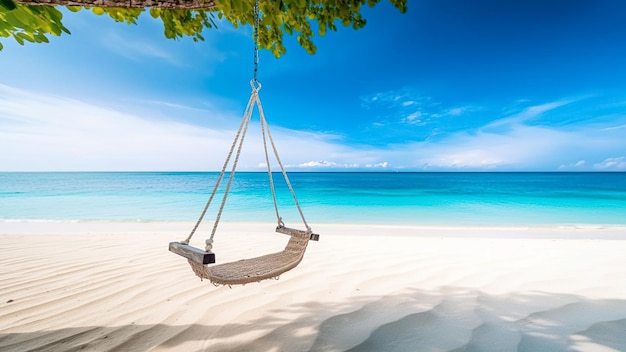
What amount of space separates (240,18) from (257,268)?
183cm

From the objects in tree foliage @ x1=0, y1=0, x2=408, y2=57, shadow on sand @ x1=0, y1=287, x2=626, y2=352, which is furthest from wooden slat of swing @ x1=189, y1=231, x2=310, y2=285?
tree foliage @ x1=0, y1=0, x2=408, y2=57

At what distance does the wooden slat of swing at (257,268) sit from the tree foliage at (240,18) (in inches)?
56.7

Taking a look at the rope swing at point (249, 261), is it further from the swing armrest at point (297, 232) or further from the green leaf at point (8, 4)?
the green leaf at point (8, 4)

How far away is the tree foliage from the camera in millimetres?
1501

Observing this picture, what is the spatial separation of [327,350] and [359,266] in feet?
5.12

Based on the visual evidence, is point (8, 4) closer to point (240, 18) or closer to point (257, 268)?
point (240, 18)

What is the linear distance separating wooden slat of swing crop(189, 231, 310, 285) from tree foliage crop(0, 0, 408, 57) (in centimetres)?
144

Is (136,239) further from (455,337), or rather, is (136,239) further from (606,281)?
(606,281)

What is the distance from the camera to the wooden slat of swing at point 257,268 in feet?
5.84

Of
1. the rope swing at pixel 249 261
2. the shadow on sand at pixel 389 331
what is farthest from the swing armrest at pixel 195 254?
the shadow on sand at pixel 389 331

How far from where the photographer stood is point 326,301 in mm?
2221

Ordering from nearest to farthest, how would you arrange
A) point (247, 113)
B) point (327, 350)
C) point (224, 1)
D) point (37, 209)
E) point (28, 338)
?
point (224, 1) < point (327, 350) < point (28, 338) < point (247, 113) < point (37, 209)

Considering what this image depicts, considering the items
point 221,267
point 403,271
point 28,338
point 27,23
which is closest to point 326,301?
point 221,267

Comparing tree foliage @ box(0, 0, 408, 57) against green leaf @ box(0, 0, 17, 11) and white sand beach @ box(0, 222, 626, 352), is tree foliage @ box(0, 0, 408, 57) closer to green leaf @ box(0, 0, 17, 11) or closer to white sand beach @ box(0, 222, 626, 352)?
green leaf @ box(0, 0, 17, 11)
